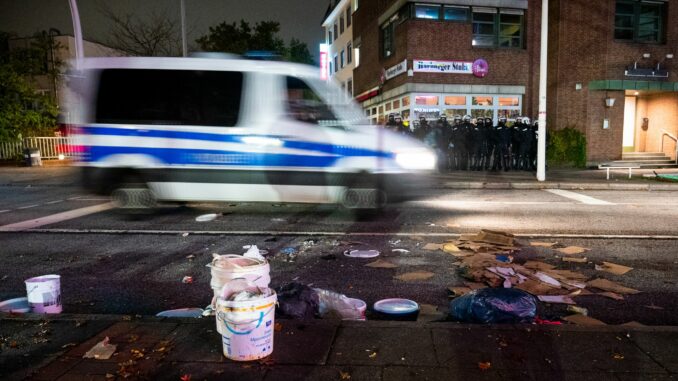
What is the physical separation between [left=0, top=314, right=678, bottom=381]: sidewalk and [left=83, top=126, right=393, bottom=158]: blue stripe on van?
4.66 metres

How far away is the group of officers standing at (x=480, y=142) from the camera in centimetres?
1759

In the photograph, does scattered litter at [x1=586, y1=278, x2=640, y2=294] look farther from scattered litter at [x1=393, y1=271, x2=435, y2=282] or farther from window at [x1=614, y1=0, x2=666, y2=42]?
window at [x1=614, y1=0, x2=666, y2=42]

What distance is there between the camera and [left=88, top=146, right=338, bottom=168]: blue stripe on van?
801 cm

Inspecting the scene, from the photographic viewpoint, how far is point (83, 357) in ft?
10.2

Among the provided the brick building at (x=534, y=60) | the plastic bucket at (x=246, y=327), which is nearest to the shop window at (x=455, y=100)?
the brick building at (x=534, y=60)

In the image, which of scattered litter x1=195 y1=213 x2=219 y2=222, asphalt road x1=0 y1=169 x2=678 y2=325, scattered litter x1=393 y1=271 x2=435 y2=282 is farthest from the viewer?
scattered litter x1=195 y1=213 x2=219 y2=222

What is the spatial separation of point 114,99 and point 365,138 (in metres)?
4.26

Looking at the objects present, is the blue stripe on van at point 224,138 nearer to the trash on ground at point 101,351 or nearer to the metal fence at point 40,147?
the trash on ground at point 101,351

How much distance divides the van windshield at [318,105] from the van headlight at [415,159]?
848 mm

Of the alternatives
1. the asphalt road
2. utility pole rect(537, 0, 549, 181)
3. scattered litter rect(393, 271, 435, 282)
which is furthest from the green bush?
scattered litter rect(393, 271, 435, 282)

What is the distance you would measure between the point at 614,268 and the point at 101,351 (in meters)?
5.19

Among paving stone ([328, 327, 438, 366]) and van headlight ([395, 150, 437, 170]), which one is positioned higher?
van headlight ([395, 150, 437, 170])

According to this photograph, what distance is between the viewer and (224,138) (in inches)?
316

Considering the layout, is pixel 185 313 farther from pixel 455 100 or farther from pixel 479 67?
pixel 479 67
